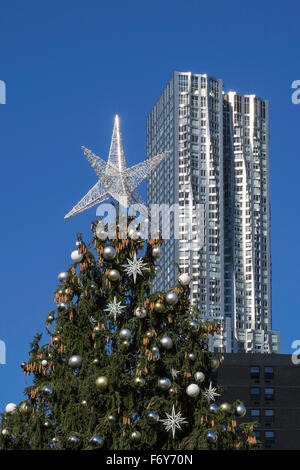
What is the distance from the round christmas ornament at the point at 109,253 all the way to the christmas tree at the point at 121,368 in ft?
0.12

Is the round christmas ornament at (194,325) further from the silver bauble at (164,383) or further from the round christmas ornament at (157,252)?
the round christmas ornament at (157,252)

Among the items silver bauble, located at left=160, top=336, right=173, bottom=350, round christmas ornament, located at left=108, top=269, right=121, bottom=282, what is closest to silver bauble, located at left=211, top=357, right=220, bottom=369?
silver bauble, located at left=160, top=336, right=173, bottom=350

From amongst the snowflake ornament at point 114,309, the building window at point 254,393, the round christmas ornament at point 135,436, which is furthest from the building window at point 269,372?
the round christmas ornament at point 135,436

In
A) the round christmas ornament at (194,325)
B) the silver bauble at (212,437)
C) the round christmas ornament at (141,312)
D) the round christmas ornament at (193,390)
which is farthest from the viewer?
the round christmas ornament at (194,325)

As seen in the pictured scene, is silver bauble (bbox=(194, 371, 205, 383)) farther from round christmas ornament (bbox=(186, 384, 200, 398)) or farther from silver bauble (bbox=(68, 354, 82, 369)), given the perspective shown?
silver bauble (bbox=(68, 354, 82, 369))

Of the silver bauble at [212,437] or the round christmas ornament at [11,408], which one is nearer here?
the silver bauble at [212,437]

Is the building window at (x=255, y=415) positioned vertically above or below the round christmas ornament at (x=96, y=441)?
above

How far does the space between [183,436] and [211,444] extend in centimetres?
163

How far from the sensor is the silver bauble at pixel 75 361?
115 ft

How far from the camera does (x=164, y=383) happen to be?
3391 cm
